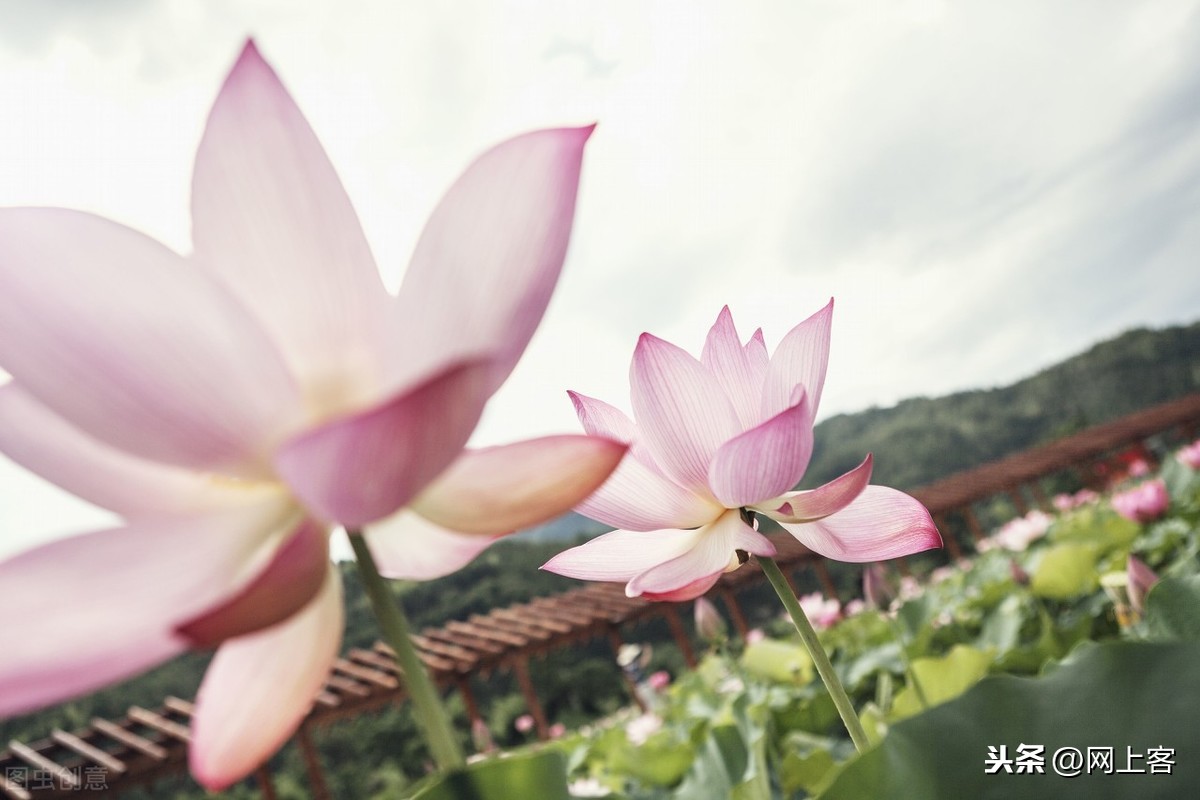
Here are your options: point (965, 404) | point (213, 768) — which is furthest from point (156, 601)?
point (965, 404)

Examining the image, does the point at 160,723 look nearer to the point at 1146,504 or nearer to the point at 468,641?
the point at 468,641

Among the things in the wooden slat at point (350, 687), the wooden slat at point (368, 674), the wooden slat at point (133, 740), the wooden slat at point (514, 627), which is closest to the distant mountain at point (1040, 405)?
the wooden slat at point (514, 627)

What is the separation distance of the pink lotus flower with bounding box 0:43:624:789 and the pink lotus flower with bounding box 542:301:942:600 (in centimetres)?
13

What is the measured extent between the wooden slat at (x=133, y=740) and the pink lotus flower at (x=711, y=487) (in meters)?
5.18

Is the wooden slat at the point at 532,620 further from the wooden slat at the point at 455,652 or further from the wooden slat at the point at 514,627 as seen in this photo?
the wooden slat at the point at 455,652

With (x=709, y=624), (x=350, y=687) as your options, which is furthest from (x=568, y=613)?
(x=709, y=624)

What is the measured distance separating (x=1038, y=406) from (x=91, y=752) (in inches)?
976

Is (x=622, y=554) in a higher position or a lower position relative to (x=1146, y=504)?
higher

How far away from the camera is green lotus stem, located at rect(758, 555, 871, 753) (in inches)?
12.4

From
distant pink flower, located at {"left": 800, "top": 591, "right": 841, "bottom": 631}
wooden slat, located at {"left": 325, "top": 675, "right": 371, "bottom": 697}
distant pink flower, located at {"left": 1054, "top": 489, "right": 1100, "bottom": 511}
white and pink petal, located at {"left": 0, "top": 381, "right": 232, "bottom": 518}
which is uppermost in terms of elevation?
white and pink petal, located at {"left": 0, "top": 381, "right": 232, "bottom": 518}

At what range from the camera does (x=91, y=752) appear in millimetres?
4617

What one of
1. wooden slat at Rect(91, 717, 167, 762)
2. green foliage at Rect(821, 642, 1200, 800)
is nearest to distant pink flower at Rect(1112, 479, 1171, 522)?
green foliage at Rect(821, 642, 1200, 800)

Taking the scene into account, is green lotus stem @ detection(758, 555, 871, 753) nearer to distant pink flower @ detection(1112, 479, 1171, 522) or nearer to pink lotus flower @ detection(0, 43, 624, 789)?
pink lotus flower @ detection(0, 43, 624, 789)

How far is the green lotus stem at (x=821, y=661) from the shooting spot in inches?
12.4
